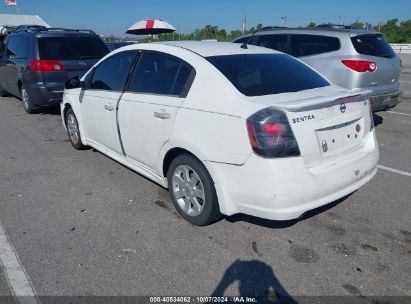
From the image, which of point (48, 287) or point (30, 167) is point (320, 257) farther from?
point (30, 167)

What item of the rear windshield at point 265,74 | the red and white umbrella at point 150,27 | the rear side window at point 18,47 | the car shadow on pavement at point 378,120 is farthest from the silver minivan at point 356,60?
the red and white umbrella at point 150,27

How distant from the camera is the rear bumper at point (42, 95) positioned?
7789 mm

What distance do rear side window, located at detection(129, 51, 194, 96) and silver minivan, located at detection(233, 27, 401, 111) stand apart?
270 centimetres

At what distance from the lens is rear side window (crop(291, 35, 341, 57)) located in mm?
6648

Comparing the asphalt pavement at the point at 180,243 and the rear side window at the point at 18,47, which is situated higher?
the rear side window at the point at 18,47

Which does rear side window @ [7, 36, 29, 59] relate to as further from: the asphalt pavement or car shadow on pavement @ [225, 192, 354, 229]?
car shadow on pavement @ [225, 192, 354, 229]

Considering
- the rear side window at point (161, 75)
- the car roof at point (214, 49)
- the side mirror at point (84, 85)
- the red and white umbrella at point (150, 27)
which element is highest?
the red and white umbrella at point (150, 27)

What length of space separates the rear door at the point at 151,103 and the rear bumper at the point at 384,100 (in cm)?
408

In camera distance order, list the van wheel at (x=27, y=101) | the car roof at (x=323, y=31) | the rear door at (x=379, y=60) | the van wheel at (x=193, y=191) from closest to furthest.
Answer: the van wheel at (x=193, y=191) < the rear door at (x=379, y=60) < the car roof at (x=323, y=31) < the van wheel at (x=27, y=101)

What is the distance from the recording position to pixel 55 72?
25.5ft

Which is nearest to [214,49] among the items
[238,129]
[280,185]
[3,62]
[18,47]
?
[238,129]

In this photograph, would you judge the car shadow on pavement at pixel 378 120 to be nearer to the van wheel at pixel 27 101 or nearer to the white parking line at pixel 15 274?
the white parking line at pixel 15 274

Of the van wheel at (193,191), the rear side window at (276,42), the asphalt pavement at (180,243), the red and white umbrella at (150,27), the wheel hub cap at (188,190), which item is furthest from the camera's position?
the red and white umbrella at (150,27)

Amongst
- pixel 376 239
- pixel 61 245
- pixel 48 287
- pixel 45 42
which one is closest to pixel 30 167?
pixel 61 245
